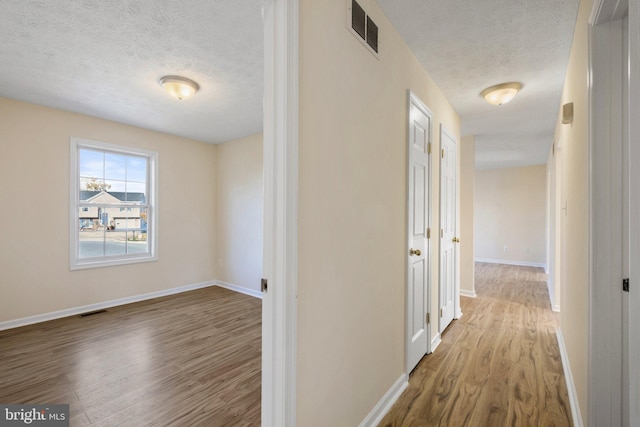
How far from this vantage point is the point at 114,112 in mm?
3664

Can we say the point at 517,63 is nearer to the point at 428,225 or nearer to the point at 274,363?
the point at 428,225

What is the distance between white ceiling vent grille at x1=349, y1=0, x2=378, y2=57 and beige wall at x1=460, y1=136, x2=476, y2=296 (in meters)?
3.36

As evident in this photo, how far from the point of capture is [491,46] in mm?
2189

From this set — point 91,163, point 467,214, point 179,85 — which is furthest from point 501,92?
point 91,163

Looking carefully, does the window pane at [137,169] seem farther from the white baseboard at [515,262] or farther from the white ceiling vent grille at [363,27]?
the white baseboard at [515,262]

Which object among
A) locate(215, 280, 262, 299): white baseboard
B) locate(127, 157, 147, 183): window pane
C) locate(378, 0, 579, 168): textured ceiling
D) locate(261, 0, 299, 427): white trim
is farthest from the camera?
locate(215, 280, 262, 299): white baseboard

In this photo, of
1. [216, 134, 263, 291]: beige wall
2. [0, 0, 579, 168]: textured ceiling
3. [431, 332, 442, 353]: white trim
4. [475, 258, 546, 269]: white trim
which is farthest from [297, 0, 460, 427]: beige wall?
[475, 258, 546, 269]: white trim

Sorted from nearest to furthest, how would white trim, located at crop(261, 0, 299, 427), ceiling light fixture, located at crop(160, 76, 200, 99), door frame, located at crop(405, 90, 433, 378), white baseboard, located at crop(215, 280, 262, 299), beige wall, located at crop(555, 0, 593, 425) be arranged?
white trim, located at crop(261, 0, 299, 427)
beige wall, located at crop(555, 0, 593, 425)
door frame, located at crop(405, 90, 433, 378)
ceiling light fixture, located at crop(160, 76, 200, 99)
white baseboard, located at crop(215, 280, 262, 299)

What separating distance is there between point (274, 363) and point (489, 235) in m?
8.37

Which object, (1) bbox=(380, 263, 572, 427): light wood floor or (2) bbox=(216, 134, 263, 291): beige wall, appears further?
(2) bbox=(216, 134, 263, 291): beige wall

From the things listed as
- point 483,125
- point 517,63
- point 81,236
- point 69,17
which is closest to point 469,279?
point 483,125

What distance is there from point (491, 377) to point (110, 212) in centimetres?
494

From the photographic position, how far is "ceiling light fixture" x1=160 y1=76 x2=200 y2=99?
2.73 m

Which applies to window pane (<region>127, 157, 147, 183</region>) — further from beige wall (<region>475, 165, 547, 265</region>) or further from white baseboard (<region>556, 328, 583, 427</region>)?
beige wall (<region>475, 165, 547, 265</region>)
